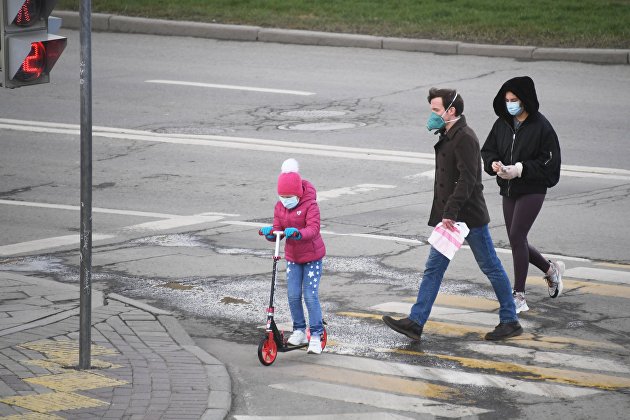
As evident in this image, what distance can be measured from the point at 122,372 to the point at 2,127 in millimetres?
9785

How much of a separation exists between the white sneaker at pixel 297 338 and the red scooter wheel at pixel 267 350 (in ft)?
1.15

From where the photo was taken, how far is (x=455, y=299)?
34.5 feet

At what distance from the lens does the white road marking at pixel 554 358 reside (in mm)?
8781

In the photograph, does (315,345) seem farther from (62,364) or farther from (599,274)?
(599,274)

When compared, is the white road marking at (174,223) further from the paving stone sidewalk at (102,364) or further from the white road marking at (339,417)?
the white road marking at (339,417)

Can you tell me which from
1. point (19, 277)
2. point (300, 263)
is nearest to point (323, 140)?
point (19, 277)

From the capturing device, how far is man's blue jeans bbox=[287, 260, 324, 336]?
906cm

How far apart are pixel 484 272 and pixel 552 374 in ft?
3.81

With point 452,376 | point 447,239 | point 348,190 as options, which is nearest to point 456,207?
point 447,239

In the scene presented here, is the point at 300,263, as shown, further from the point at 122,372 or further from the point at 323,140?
the point at 323,140

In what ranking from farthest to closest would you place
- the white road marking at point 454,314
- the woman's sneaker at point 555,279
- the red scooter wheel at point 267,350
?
the woman's sneaker at point 555,279 < the white road marking at point 454,314 < the red scooter wheel at point 267,350

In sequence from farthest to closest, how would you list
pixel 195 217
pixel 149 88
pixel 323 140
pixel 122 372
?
pixel 149 88 → pixel 323 140 → pixel 195 217 → pixel 122 372

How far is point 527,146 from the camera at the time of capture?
32.3ft

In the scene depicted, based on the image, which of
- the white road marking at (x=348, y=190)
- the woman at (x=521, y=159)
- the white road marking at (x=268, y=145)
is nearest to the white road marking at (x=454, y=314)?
the woman at (x=521, y=159)
